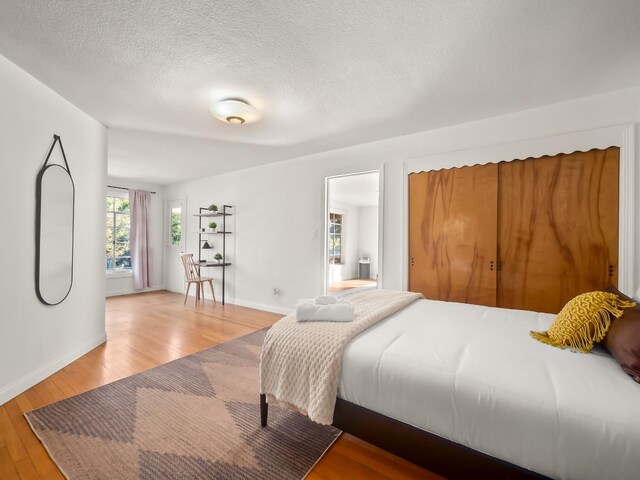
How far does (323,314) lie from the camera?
1.81m

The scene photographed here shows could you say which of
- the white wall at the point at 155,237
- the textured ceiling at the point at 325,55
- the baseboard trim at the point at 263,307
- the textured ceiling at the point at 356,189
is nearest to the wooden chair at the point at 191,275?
the baseboard trim at the point at 263,307

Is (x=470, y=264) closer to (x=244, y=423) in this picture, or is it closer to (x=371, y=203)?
(x=244, y=423)

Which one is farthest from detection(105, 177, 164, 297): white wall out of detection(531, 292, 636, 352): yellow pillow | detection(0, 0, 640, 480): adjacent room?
detection(531, 292, 636, 352): yellow pillow

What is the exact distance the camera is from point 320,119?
3.00 meters

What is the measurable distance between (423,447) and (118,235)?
689 cm

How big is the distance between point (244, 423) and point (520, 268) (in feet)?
9.20

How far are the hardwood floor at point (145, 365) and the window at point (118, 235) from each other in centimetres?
80

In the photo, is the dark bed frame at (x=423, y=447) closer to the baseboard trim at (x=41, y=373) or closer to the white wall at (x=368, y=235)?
the baseboard trim at (x=41, y=373)

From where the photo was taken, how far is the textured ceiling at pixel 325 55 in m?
1.59

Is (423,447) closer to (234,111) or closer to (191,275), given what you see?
(234,111)

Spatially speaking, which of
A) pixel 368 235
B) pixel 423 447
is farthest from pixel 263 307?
pixel 368 235

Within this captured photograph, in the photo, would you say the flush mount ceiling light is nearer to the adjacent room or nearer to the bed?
the adjacent room

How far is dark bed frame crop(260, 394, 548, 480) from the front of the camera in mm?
1087

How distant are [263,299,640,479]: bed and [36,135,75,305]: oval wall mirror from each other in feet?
8.76
